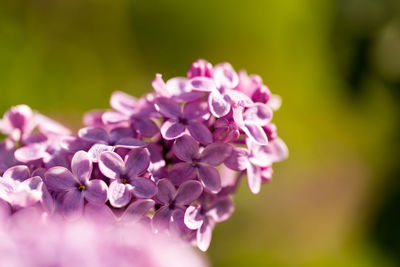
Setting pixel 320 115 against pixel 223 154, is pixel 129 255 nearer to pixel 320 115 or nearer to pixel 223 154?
pixel 223 154

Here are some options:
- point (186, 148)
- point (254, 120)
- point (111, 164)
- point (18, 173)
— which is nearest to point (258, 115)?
point (254, 120)

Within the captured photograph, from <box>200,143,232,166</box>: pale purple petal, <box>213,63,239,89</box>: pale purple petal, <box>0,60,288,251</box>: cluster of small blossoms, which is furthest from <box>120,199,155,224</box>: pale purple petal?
<box>213,63,239,89</box>: pale purple petal

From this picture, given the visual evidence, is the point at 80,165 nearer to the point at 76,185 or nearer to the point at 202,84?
the point at 76,185

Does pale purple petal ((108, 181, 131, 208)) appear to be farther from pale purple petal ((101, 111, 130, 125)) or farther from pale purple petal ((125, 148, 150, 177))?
pale purple petal ((101, 111, 130, 125))

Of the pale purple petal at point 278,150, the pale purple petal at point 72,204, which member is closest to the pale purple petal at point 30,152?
the pale purple petal at point 72,204

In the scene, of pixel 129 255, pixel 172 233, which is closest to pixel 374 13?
pixel 172 233

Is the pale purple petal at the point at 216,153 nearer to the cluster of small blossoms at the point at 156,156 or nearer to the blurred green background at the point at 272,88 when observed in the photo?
the cluster of small blossoms at the point at 156,156
